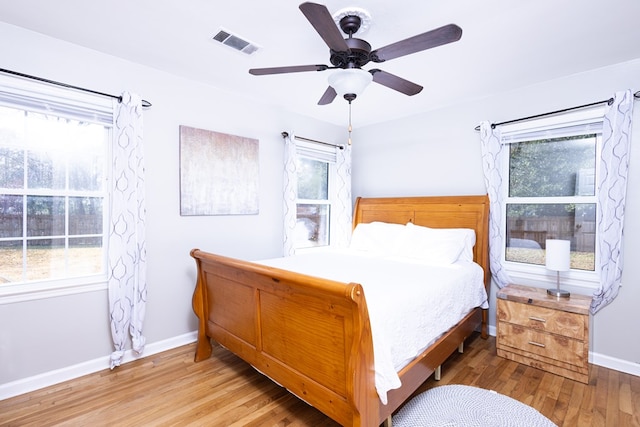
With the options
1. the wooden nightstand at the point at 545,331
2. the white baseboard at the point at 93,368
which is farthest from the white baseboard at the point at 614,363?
the wooden nightstand at the point at 545,331

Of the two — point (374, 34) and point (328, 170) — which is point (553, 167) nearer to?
point (374, 34)

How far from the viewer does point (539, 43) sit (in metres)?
2.14

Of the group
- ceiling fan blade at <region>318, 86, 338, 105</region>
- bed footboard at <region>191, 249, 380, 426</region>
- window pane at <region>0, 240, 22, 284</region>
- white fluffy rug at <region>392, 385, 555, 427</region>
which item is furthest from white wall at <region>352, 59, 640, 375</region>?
window pane at <region>0, 240, 22, 284</region>

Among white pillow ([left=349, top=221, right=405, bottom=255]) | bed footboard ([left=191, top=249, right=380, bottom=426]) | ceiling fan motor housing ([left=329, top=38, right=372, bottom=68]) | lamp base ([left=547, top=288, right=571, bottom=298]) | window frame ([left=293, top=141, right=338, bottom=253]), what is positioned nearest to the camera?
bed footboard ([left=191, top=249, right=380, bottom=426])

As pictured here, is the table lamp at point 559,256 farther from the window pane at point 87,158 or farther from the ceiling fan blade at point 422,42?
the window pane at point 87,158

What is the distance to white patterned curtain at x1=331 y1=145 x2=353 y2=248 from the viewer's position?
4113 millimetres

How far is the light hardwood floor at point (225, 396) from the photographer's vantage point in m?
1.84

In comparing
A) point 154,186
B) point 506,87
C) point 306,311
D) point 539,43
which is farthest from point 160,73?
point 506,87

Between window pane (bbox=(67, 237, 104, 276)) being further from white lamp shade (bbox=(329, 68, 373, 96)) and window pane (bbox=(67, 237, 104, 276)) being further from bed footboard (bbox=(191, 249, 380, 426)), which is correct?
white lamp shade (bbox=(329, 68, 373, 96))

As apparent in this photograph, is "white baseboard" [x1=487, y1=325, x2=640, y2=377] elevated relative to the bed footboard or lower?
lower

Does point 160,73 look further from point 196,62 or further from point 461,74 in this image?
point 461,74

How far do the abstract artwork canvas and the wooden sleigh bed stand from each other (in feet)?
2.08

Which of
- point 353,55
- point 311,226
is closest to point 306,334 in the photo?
point 353,55

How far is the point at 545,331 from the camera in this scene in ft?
7.82
